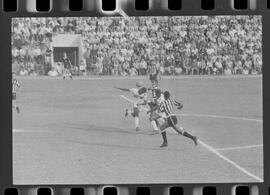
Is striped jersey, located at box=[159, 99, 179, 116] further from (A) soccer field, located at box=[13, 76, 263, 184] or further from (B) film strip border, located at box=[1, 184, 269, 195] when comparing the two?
(B) film strip border, located at box=[1, 184, 269, 195]

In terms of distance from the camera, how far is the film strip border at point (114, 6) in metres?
7.41

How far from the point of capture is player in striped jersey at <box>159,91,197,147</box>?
24.6 ft

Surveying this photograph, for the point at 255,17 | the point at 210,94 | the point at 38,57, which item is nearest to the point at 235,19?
the point at 255,17

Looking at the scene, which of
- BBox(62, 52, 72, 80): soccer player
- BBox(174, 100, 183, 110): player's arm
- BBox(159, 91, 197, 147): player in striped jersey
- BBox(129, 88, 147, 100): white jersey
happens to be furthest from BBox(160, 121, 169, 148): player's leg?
BBox(62, 52, 72, 80): soccer player

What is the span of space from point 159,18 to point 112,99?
0.73m

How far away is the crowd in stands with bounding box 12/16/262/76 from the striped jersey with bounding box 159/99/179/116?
0.75ft

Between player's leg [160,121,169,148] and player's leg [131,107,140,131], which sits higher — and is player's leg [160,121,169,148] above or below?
below

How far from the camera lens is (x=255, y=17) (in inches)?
294

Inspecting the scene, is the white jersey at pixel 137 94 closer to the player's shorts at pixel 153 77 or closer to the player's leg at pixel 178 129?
the player's shorts at pixel 153 77

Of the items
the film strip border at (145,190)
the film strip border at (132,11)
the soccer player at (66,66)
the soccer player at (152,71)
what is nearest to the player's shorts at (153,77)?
the soccer player at (152,71)

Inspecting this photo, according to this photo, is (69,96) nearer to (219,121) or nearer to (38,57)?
(38,57)

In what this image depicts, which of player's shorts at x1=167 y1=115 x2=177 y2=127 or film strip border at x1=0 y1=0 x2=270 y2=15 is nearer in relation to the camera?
film strip border at x1=0 y1=0 x2=270 y2=15

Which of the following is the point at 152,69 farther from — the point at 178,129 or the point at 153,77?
the point at 178,129

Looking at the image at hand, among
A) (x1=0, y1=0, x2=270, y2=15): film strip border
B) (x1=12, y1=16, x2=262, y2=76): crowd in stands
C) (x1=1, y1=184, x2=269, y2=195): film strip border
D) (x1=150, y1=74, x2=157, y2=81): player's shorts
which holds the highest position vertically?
(x1=0, y1=0, x2=270, y2=15): film strip border
